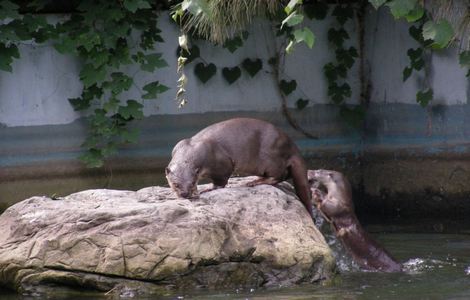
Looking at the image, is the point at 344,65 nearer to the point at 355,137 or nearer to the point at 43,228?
the point at 355,137

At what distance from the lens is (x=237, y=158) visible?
6.88m

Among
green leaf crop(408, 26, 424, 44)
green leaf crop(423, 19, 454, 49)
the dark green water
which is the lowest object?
the dark green water

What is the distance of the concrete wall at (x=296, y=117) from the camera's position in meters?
9.30

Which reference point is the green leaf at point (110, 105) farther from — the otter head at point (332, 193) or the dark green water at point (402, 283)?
the dark green water at point (402, 283)

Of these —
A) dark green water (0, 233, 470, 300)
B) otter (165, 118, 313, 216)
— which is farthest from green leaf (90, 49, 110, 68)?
dark green water (0, 233, 470, 300)

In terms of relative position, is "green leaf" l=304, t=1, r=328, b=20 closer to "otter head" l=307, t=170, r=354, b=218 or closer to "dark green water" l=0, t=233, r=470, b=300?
"dark green water" l=0, t=233, r=470, b=300

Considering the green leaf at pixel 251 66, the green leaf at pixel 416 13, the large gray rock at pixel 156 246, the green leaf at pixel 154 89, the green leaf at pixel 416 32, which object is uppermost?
→ the green leaf at pixel 416 32

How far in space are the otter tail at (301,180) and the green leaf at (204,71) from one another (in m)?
2.80

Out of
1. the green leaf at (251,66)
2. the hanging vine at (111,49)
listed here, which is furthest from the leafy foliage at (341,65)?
the green leaf at (251,66)

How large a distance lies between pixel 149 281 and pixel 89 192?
3.29 ft

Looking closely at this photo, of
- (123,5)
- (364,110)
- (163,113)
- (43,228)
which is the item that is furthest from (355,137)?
(43,228)

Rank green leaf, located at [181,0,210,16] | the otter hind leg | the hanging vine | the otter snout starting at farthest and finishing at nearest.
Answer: the hanging vine
the otter hind leg
the otter snout
green leaf, located at [181,0,210,16]

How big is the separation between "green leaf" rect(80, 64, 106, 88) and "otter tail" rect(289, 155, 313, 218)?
9.09 feet

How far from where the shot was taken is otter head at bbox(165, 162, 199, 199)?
654 cm
